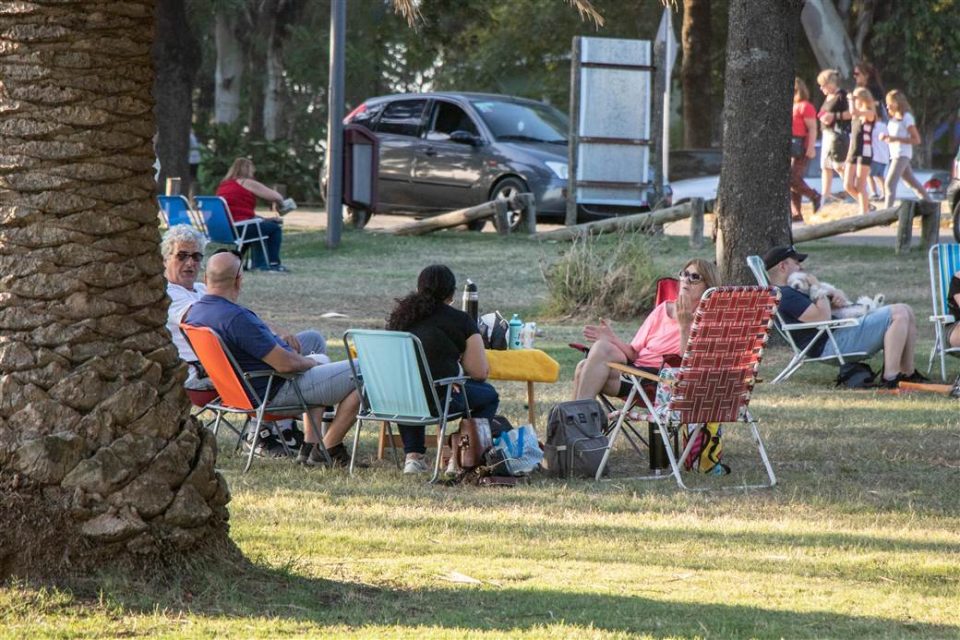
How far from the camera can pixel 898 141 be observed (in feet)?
70.0

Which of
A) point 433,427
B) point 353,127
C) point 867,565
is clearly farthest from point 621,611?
point 353,127

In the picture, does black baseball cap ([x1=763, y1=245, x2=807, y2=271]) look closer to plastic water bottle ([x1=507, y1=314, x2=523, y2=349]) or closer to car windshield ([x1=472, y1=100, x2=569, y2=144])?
plastic water bottle ([x1=507, y1=314, x2=523, y2=349])

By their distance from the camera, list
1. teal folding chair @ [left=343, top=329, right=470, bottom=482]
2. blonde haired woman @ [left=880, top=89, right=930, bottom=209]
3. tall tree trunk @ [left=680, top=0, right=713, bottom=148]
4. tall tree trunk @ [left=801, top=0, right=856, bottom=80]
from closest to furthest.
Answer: teal folding chair @ [left=343, top=329, right=470, bottom=482] → blonde haired woman @ [left=880, top=89, right=930, bottom=209] → tall tree trunk @ [left=680, top=0, right=713, bottom=148] → tall tree trunk @ [left=801, top=0, right=856, bottom=80]

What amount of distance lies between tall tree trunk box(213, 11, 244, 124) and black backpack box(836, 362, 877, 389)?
93.1ft

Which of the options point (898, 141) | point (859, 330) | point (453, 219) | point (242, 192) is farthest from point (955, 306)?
point (453, 219)

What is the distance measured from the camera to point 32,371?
511 cm

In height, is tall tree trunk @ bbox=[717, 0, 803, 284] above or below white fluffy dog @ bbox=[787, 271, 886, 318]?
above

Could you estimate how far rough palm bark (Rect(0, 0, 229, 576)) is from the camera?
508 cm

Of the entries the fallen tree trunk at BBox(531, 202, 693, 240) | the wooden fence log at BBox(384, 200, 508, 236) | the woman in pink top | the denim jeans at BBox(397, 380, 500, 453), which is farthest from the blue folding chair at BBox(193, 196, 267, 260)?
the denim jeans at BBox(397, 380, 500, 453)

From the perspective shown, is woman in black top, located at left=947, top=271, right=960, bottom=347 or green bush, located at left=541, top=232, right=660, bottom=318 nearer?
woman in black top, located at left=947, top=271, right=960, bottom=347

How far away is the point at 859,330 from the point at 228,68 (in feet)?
98.2

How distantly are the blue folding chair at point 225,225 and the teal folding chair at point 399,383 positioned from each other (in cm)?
997

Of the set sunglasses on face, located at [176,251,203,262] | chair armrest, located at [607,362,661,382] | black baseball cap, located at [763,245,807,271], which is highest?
Answer: sunglasses on face, located at [176,251,203,262]

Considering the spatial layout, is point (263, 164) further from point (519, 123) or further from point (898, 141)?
point (898, 141)
